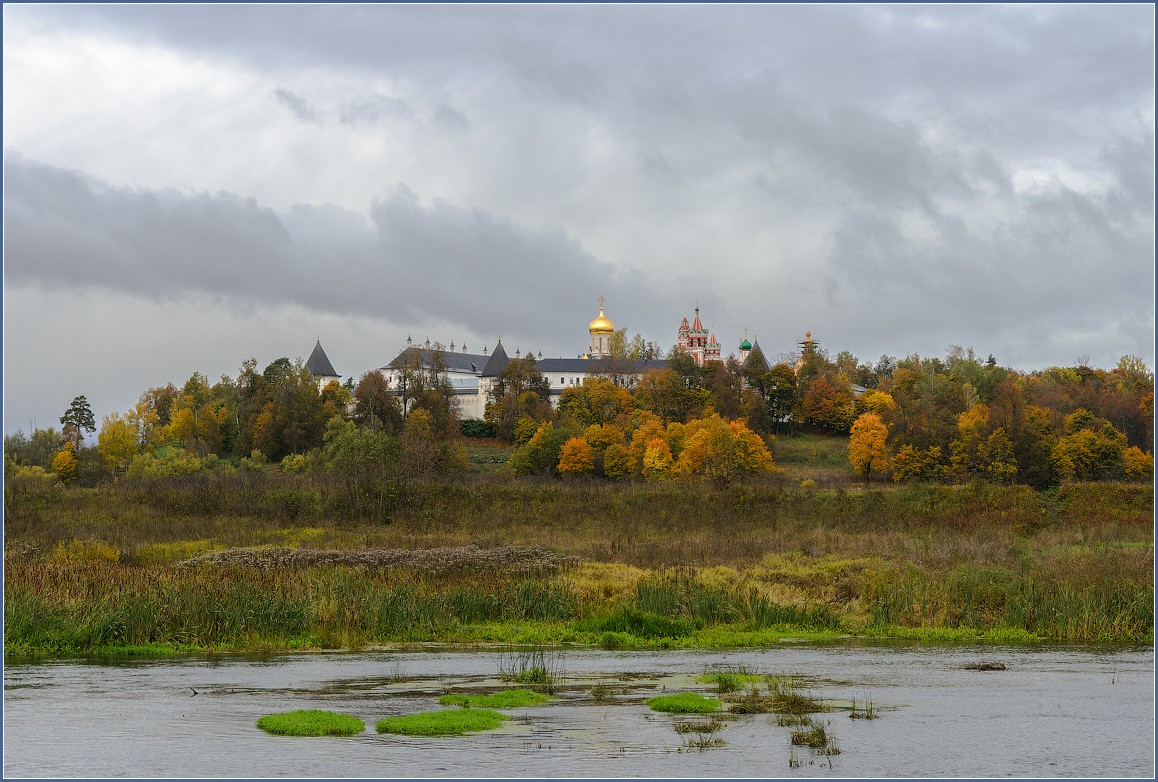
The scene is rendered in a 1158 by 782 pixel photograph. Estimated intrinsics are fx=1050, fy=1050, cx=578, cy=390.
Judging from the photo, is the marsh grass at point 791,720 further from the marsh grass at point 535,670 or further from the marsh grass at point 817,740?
the marsh grass at point 535,670

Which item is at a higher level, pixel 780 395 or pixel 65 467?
pixel 780 395

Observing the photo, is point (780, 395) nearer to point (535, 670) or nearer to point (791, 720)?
point (535, 670)

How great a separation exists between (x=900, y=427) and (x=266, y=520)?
170 feet

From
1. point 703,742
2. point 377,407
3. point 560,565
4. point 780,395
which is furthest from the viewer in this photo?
point 377,407

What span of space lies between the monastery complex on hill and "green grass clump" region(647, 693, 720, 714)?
336ft

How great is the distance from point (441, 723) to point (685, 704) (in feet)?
12.3

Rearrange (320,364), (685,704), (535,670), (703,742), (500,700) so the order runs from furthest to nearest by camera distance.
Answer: (320,364), (535,670), (500,700), (685,704), (703,742)

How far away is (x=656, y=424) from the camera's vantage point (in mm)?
92812

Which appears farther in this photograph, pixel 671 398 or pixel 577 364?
pixel 577 364

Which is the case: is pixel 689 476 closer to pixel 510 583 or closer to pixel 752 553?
pixel 752 553

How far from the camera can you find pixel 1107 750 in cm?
1301

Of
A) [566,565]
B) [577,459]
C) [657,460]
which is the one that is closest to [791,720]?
[566,565]

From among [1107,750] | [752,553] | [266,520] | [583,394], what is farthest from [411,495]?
Answer: [583,394]

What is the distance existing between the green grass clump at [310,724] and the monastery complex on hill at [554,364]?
10498cm
